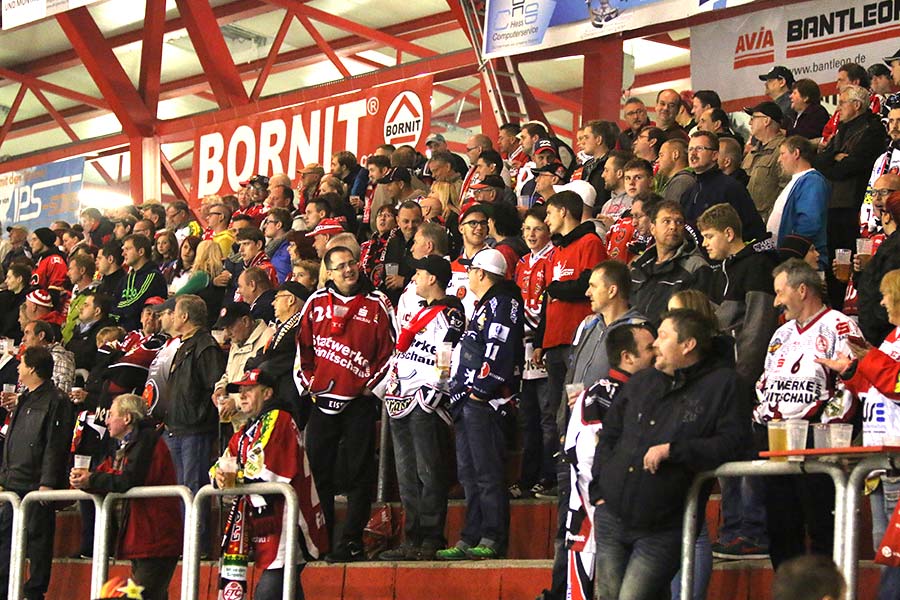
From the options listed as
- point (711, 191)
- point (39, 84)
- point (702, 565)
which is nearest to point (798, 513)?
point (702, 565)

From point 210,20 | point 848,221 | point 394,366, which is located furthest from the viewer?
point 210,20

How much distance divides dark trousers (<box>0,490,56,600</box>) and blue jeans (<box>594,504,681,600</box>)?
5166 mm

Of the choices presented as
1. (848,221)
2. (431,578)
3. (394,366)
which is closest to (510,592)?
(431,578)

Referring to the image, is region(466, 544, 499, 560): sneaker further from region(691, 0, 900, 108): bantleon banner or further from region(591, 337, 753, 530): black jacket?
region(691, 0, 900, 108): bantleon banner

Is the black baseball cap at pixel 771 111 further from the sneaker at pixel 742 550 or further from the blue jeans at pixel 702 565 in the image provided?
the blue jeans at pixel 702 565

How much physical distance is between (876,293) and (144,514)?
14.1 ft

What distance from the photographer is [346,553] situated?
912cm

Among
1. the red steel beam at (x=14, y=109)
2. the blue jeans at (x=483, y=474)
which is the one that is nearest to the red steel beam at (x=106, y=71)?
the red steel beam at (x=14, y=109)

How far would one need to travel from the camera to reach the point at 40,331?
1198 cm

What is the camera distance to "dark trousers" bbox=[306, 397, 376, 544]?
29.8 ft

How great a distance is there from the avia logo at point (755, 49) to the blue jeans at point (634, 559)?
7.88 m

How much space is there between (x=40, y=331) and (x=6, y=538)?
213 centimetres

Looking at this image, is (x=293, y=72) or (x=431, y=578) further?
(x=293, y=72)

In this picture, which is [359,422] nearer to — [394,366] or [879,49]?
[394,366]
